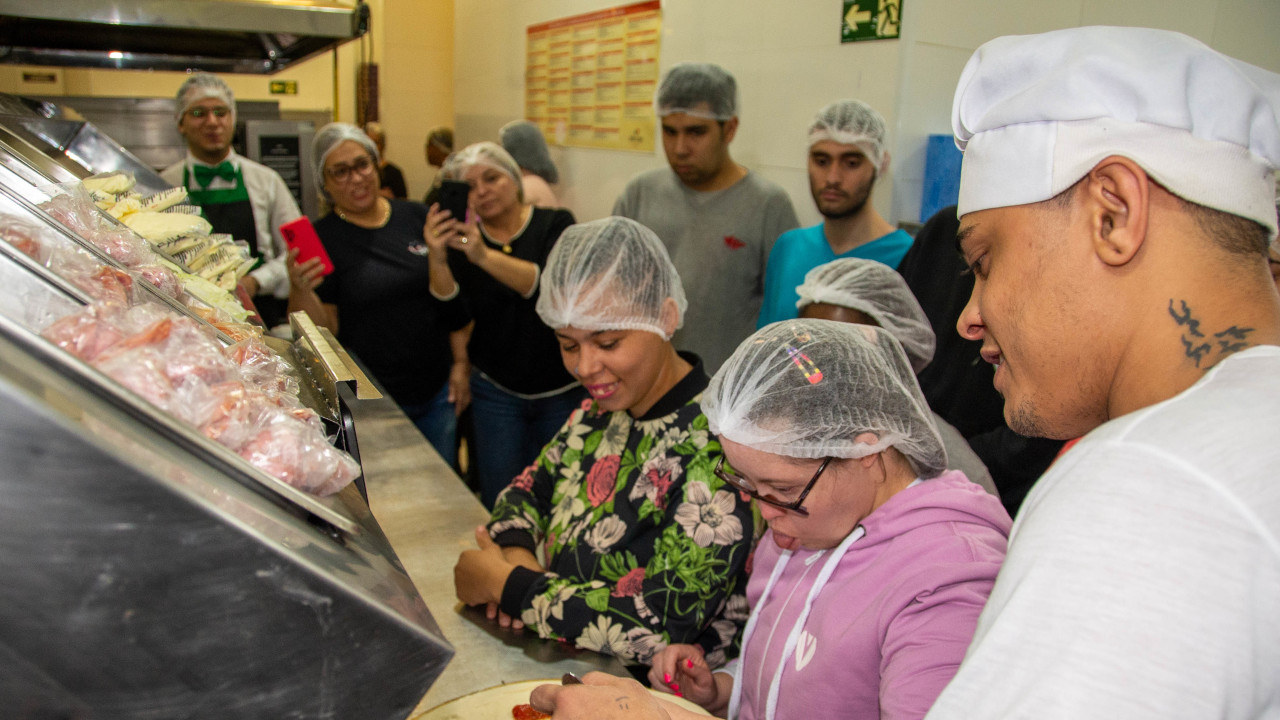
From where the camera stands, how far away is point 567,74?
4781 mm

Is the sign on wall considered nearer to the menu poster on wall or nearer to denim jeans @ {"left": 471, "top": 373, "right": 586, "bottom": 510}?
the menu poster on wall

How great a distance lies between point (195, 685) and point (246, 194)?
315 cm

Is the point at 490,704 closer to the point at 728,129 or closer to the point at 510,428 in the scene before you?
the point at 510,428

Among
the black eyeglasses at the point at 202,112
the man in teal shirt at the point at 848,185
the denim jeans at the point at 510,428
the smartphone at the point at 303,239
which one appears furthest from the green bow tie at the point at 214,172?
the man in teal shirt at the point at 848,185

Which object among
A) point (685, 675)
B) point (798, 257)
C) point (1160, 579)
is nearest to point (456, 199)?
point (798, 257)

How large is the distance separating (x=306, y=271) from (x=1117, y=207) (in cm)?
246

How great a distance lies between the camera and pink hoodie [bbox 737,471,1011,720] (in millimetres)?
911

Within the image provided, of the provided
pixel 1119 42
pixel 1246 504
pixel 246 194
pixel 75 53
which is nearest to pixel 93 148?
pixel 75 53

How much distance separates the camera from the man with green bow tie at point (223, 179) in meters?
3.10

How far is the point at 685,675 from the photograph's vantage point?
1369mm

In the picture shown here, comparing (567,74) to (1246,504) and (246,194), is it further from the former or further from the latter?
(1246,504)


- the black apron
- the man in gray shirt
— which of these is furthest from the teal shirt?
the black apron

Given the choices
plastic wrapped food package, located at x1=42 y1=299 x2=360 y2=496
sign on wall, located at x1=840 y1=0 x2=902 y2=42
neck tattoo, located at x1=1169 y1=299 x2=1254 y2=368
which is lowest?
plastic wrapped food package, located at x1=42 y1=299 x2=360 y2=496

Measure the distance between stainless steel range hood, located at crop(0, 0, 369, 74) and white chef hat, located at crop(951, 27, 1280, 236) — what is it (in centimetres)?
196
